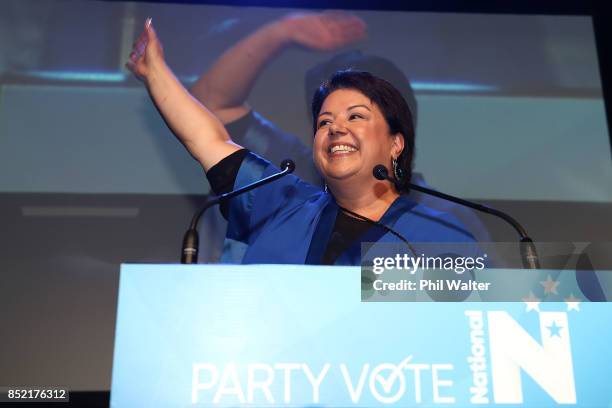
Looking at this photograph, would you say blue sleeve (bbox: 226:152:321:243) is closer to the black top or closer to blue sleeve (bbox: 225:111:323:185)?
the black top

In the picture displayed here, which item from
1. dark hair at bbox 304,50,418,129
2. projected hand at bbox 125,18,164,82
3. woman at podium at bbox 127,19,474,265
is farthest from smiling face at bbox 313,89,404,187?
projected hand at bbox 125,18,164,82

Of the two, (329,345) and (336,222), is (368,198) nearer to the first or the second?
(336,222)

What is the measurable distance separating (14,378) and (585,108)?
253cm

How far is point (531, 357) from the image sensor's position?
1.21 meters

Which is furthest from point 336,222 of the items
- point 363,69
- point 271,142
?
point 363,69

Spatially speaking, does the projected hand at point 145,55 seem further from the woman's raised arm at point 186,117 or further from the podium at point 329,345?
the podium at point 329,345

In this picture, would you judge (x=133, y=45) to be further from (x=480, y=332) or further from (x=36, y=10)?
(x=480, y=332)

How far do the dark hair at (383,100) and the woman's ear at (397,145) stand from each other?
0.04 feet

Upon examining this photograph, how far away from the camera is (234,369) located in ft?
3.87

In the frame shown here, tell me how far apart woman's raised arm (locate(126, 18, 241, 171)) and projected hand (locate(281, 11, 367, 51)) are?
59 centimetres

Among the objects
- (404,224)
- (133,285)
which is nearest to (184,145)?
(404,224)

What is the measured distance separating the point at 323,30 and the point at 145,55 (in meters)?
0.78

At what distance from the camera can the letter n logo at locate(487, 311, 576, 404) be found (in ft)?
3.88

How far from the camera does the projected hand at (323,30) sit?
2.88 meters
